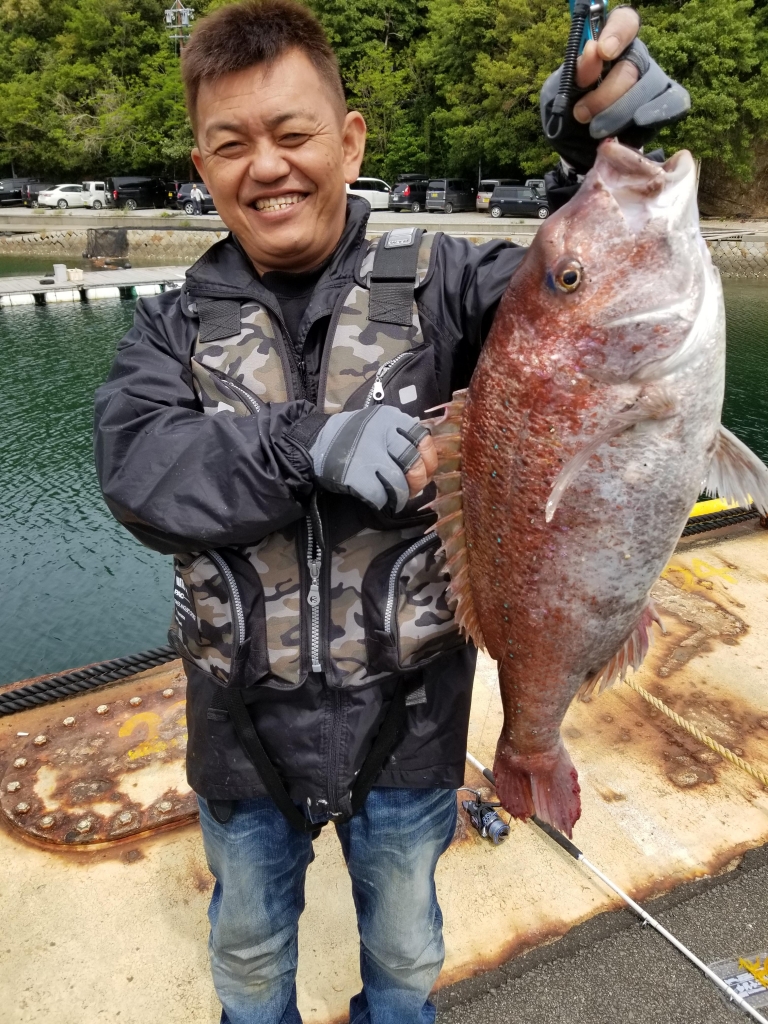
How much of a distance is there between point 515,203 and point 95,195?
92.3 feet

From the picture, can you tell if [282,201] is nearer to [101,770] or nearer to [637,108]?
[637,108]

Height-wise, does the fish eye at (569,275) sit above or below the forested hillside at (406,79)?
below

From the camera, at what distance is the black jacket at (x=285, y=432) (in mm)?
1882

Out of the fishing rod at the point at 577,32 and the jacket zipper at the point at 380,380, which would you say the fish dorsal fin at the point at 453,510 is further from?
the fishing rod at the point at 577,32

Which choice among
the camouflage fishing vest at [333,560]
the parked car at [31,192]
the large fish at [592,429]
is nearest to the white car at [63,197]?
the parked car at [31,192]

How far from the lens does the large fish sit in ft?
5.49

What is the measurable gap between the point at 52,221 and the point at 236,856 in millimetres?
45731

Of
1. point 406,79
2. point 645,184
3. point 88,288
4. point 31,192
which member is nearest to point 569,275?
point 645,184

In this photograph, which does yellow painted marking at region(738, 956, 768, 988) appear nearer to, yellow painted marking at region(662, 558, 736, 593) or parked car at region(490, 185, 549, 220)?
yellow painted marking at region(662, 558, 736, 593)

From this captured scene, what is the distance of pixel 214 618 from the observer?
2.09m

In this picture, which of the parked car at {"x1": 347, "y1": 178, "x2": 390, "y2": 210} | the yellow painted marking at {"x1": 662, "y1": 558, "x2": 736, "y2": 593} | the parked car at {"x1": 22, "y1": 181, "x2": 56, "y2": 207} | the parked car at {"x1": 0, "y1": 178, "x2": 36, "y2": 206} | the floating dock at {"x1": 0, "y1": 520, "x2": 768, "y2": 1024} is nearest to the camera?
the floating dock at {"x1": 0, "y1": 520, "x2": 768, "y2": 1024}

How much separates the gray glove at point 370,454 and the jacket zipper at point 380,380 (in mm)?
207

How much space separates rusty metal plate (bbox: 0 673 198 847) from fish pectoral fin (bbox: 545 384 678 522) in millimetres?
2564

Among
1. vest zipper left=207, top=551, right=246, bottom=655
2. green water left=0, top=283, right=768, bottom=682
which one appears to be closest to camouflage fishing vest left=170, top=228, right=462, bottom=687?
vest zipper left=207, top=551, right=246, bottom=655
